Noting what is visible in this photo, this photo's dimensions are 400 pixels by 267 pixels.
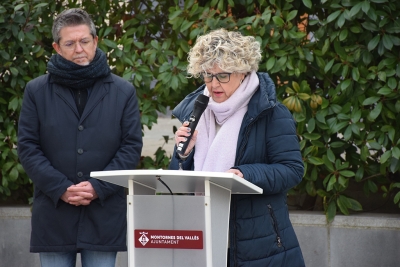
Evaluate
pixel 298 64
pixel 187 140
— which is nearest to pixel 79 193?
pixel 187 140

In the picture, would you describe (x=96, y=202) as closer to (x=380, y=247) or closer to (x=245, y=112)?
(x=245, y=112)

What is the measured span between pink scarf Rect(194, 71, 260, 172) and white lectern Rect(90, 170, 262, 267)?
324 millimetres

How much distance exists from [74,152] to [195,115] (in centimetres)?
96

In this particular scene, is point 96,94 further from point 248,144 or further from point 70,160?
point 248,144

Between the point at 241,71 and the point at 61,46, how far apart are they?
4.04 feet

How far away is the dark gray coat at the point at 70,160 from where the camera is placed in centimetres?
433

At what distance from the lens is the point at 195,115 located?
3.68 meters

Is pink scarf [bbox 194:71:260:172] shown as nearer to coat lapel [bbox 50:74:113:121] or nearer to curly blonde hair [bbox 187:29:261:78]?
curly blonde hair [bbox 187:29:261:78]

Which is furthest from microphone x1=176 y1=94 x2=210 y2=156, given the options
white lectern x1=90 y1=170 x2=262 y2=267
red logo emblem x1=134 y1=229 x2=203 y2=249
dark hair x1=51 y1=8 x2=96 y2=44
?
dark hair x1=51 y1=8 x2=96 y2=44

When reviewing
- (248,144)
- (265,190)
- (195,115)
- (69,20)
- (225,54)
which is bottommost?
(265,190)

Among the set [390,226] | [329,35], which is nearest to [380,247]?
[390,226]

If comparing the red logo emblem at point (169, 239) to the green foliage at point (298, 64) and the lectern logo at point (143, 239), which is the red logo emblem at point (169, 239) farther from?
the green foliage at point (298, 64)

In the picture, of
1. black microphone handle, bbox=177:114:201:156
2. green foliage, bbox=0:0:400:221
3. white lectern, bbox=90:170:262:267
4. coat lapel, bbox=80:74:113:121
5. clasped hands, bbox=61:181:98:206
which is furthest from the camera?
green foliage, bbox=0:0:400:221

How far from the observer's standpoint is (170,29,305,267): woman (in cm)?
365
